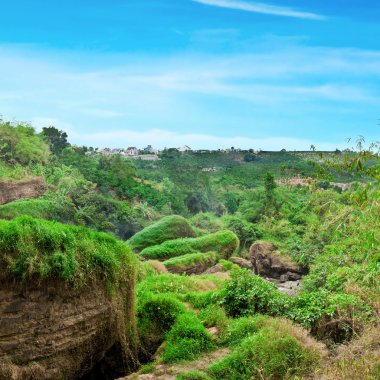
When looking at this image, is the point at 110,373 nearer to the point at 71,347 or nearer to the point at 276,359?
the point at 71,347

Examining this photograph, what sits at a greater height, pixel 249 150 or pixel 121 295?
pixel 249 150

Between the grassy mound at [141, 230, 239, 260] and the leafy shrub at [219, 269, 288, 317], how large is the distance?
1267 cm

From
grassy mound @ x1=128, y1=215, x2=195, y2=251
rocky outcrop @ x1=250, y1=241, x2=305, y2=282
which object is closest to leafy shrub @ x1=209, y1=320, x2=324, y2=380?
grassy mound @ x1=128, y1=215, x2=195, y2=251

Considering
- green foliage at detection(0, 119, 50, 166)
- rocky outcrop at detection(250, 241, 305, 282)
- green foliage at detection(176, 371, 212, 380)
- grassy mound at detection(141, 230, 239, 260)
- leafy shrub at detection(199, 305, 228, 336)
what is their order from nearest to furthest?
1. green foliage at detection(176, 371, 212, 380)
2. leafy shrub at detection(199, 305, 228, 336)
3. grassy mound at detection(141, 230, 239, 260)
4. rocky outcrop at detection(250, 241, 305, 282)
5. green foliage at detection(0, 119, 50, 166)

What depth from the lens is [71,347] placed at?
8891 millimetres

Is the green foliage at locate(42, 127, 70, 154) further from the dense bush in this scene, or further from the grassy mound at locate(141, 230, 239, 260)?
the dense bush

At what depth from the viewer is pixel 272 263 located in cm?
2883

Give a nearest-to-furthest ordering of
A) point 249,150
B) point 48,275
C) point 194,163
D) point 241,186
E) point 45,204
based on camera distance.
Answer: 1. point 48,275
2. point 45,204
3. point 241,186
4. point 194,163
5. point 249,150

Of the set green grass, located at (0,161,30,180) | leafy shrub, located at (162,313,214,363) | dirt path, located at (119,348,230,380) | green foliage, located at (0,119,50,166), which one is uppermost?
green foliage, located at (0,119,50,166)

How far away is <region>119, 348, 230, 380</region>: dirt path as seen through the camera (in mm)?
9179

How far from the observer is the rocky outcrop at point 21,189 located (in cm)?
2819

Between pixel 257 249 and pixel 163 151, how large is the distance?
39707 mm

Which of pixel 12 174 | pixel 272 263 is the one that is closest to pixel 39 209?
pixel 12 174

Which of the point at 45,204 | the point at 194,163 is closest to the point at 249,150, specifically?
the point at 194,163
